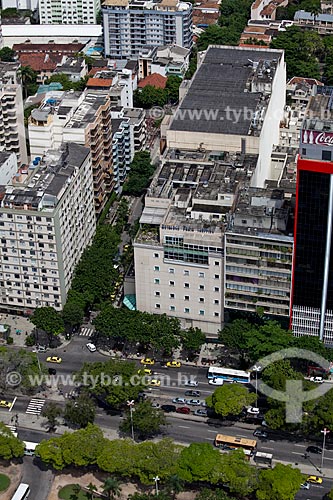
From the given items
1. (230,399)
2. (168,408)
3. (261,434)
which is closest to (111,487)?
(168,408)

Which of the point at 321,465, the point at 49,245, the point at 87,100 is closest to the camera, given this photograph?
the point at 321,465

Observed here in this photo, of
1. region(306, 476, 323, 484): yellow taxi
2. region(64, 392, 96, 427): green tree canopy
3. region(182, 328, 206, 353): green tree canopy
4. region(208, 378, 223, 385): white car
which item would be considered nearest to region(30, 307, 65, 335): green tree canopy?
region(64, 392, 96, 427): green tree canopy

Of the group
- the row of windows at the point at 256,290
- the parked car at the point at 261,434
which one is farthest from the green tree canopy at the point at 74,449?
the row of windows at the point at 256,290

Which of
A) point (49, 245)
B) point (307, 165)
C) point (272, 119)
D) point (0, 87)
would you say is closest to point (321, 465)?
point (307, 165)

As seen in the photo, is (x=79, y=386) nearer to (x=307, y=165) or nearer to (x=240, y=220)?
(x=240, y=220)

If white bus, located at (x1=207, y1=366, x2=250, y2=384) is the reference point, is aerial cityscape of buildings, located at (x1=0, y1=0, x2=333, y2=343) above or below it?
above

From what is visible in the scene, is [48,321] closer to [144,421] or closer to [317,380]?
[144,421]

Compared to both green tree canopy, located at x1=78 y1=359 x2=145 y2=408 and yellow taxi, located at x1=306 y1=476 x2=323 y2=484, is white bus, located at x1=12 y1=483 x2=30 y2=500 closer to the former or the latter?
green tree canopy, located at x1=78 y1=359 x2=145 y2=408
